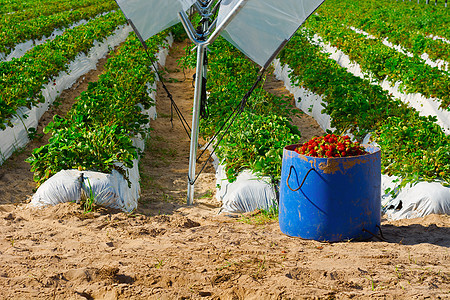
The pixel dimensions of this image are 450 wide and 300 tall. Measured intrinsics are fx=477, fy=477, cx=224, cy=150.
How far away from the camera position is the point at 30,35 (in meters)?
14.4

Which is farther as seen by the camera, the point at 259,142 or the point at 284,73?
the point at 284,73

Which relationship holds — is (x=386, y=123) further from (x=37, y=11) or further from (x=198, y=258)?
(x=37, y=11)

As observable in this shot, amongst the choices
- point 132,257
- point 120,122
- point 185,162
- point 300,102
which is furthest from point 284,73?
point 132,257

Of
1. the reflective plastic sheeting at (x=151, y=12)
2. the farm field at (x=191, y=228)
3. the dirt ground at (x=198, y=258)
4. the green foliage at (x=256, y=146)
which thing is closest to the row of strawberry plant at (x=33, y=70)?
the farm field at (x=191, y=228)

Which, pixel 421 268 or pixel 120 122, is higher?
pixel 120 122

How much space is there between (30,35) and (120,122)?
1013 centimetres

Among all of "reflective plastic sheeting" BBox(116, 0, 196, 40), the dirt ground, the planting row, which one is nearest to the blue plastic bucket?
the dirt ground

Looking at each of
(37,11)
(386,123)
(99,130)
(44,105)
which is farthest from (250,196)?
(37,11)

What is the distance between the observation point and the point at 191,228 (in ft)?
13.5

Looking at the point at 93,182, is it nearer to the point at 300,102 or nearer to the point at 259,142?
the point at 259,142

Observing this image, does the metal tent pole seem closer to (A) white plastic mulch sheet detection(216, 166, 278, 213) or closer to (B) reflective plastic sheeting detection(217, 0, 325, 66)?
(B) reflective plastic sheeting detection(217, 0, 325, 66)

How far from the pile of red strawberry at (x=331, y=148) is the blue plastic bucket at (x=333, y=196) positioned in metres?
0.13

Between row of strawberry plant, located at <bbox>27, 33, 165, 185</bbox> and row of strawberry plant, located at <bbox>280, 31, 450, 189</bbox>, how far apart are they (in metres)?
2.76

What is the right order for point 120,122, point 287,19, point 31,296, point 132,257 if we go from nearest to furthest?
point 31,296, point 132,257, point 287,19, point 120,122
